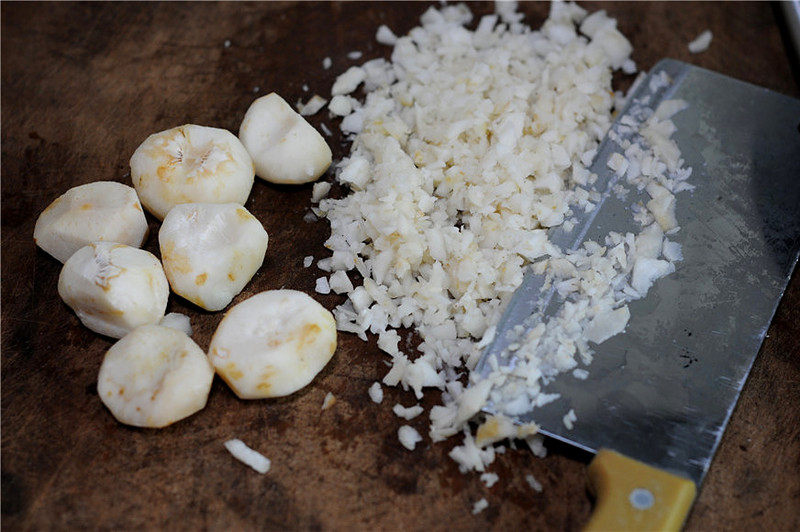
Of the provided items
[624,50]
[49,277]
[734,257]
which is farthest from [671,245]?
[49,277]

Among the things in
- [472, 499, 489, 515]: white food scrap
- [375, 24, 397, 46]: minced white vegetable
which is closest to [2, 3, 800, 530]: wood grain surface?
[472, 499, 489, 515]: white food scrap

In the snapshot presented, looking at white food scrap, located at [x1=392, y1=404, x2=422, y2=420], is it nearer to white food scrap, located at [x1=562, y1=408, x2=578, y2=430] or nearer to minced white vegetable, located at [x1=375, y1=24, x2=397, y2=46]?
white food scrap, located at [x1=562, y1=408, x2=578, y2=430]

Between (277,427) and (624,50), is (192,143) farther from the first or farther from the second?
(624,50)

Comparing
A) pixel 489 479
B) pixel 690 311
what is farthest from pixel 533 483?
pixel 690 311

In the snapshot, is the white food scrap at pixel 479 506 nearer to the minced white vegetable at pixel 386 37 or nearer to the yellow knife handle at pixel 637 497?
the yellow knife handle at pixel 637 497

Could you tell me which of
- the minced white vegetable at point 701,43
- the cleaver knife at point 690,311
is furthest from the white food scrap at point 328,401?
the minced white vegetable at point 701,43

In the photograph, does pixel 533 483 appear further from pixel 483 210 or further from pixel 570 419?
pixel 483 210
